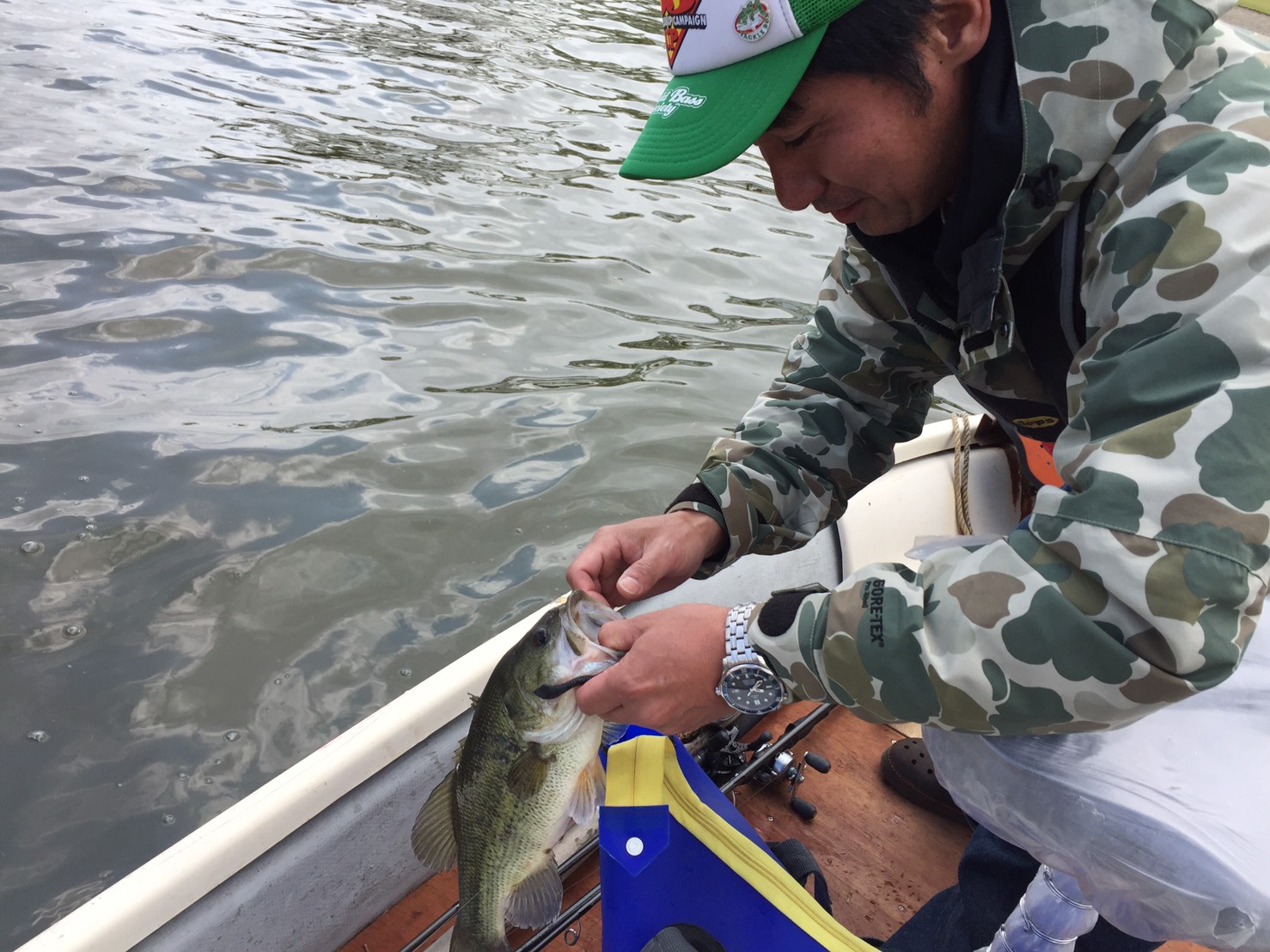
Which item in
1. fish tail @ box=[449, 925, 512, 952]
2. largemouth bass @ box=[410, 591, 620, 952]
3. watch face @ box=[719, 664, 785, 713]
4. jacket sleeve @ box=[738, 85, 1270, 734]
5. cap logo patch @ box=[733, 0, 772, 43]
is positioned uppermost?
cap logo patch @ box=[733, 0, 772, 43]

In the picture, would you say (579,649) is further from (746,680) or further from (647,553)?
(746,680)

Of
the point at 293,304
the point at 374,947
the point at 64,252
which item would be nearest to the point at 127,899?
the point at 374,947

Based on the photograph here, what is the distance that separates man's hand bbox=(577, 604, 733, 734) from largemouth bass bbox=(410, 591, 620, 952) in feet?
0.61

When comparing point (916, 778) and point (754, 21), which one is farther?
point (916, 778)

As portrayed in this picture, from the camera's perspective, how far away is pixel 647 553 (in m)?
2.31

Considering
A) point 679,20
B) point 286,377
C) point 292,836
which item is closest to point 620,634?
point 292,836

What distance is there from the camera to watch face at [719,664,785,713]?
5.61 ft

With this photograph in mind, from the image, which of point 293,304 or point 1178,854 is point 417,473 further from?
point 1178,854

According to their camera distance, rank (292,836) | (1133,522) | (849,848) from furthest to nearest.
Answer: (849,848) < (292,836) < (1133,522)

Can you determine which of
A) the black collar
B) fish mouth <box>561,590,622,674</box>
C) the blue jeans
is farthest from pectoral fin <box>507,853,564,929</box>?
the black collar

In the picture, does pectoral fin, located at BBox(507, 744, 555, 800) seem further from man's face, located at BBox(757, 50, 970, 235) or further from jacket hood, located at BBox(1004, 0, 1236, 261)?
jacket hood, located at BBox(1004, 0, 1236, 261)

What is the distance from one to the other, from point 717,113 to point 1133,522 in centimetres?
99

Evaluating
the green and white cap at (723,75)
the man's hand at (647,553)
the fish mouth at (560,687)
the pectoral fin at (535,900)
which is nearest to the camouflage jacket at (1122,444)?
the green and white cap at (723,75)

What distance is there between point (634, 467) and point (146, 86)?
21.2 feet
